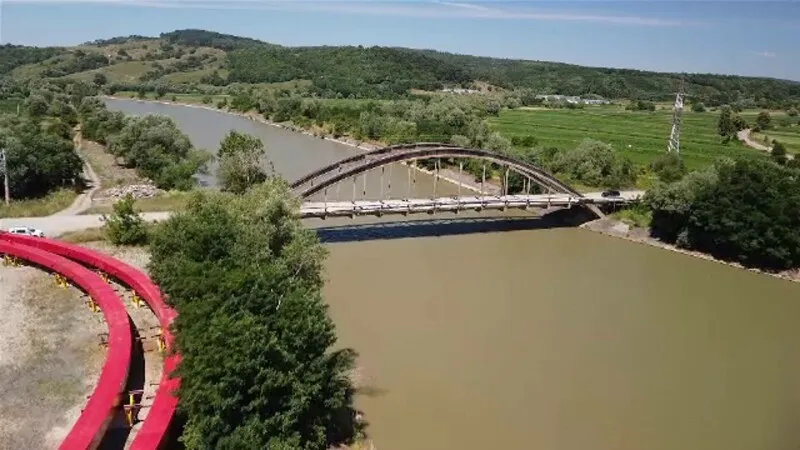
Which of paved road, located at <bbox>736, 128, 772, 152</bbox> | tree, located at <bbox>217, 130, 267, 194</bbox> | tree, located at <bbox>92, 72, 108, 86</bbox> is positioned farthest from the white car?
tree, located at <bbox>92, 72, 108, 86</bbox>

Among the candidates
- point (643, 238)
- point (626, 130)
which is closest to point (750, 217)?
point (643, 238)

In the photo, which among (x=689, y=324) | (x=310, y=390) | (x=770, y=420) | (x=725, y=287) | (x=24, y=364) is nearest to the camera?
(x=310, y=390)

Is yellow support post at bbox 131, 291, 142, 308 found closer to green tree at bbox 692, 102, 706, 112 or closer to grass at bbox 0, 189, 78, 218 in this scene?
grass at bbox 0, 189, 78, 218

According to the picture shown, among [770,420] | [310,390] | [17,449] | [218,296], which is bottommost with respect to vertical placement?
[770,420]

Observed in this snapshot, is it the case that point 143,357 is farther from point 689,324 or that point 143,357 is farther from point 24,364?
point 689,324

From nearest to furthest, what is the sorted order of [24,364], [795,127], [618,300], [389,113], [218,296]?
[218,296] → [24,364] → [618,300] → [389,113] → [795,127]

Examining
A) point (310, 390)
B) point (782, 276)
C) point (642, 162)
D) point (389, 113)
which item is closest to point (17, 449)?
point (310, 390)

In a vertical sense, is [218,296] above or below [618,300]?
above
